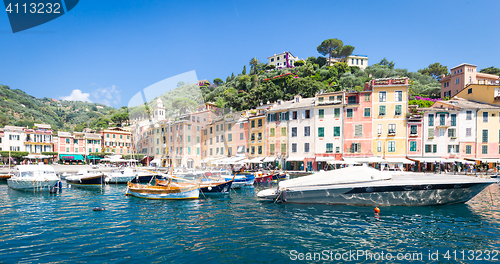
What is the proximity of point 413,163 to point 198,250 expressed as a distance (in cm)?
4020

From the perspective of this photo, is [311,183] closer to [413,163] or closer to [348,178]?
[348,178]

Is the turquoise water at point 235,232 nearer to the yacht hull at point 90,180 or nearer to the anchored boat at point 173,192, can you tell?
the anchored boat at point 173,192

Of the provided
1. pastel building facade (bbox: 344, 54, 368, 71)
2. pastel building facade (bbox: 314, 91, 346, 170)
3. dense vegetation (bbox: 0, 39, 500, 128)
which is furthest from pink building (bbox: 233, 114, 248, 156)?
pastel building facade (bbox: 344, 54, 368, 71)

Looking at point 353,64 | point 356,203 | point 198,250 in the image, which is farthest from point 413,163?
point 353,64

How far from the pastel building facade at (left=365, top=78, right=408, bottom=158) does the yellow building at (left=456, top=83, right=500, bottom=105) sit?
15.5 m

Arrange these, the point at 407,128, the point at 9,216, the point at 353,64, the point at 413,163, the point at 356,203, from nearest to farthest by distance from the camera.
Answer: the point at 9,216, the point at 356,203, the point at 413,163, the point at 407,128, the point at 353,64

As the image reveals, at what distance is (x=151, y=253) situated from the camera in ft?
36.1

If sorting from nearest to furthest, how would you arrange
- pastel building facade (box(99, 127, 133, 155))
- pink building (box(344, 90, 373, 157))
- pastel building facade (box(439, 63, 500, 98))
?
pink building (box(344, 90, 373, 157)) → pastel building facade (box(439, 63, 500, 98)) → pastel building facade (box(99, 127, 133, 155))

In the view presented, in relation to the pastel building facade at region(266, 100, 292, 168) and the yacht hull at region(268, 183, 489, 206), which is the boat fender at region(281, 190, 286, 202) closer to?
the yacht hull at region(268, 183, 489, 206)

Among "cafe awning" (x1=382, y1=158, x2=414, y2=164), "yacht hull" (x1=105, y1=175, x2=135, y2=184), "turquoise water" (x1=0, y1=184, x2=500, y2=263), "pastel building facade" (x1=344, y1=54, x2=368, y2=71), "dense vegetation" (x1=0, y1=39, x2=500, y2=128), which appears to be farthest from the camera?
"pastel building facade" (x1=344, y1=54, x2=368, y2=71)

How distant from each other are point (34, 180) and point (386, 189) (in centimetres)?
3769

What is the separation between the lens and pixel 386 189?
63.2ft

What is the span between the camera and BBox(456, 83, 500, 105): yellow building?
4653 cm

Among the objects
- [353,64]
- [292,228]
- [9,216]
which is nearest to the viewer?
[292,228]
